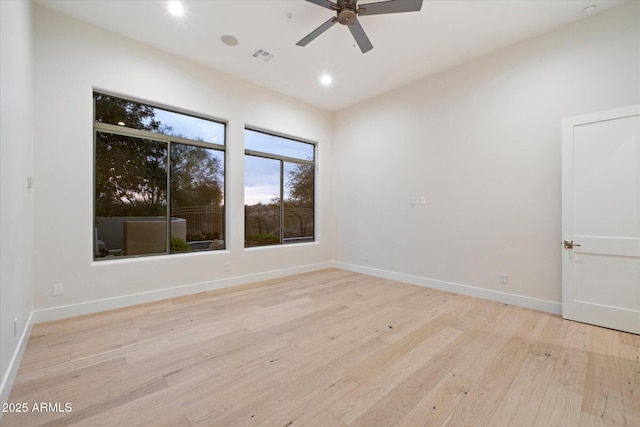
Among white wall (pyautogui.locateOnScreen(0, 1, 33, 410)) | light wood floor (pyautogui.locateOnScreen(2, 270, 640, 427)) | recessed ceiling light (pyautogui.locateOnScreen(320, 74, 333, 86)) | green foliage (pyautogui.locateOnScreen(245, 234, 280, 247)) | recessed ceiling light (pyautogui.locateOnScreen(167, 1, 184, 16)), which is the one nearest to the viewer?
light wood floor (pyautogui.locateOnScreen(2, 270, 640, 427))

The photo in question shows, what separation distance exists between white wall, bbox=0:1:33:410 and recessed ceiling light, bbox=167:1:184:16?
1192 millimetres

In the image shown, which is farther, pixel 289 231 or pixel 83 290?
pixel 289 231

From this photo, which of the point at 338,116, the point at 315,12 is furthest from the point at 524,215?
the point at 338,116

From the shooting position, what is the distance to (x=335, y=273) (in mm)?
5285

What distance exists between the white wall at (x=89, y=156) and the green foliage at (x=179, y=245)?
6.8 inches

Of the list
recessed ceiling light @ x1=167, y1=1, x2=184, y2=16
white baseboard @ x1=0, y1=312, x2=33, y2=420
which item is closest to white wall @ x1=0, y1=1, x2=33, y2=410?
white baseboard @ x1=0, y1=312, x2=33, y2=420

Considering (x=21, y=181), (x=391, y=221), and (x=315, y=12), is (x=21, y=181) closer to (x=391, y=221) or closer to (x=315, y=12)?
(x=315, y=12)

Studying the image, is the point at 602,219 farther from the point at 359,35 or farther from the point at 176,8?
the point at 176,8

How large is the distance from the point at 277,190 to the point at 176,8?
119 inches

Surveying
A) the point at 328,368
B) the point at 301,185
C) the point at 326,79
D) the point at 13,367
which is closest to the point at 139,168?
the point at 13,367

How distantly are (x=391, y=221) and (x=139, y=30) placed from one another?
4455 mm

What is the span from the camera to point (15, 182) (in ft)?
6.94

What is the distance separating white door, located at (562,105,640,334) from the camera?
8.85 feet

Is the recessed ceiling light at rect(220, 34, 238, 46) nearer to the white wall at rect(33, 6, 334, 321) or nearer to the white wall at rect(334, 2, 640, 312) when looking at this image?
the white wall at rect(33, 6, 334, 321)
